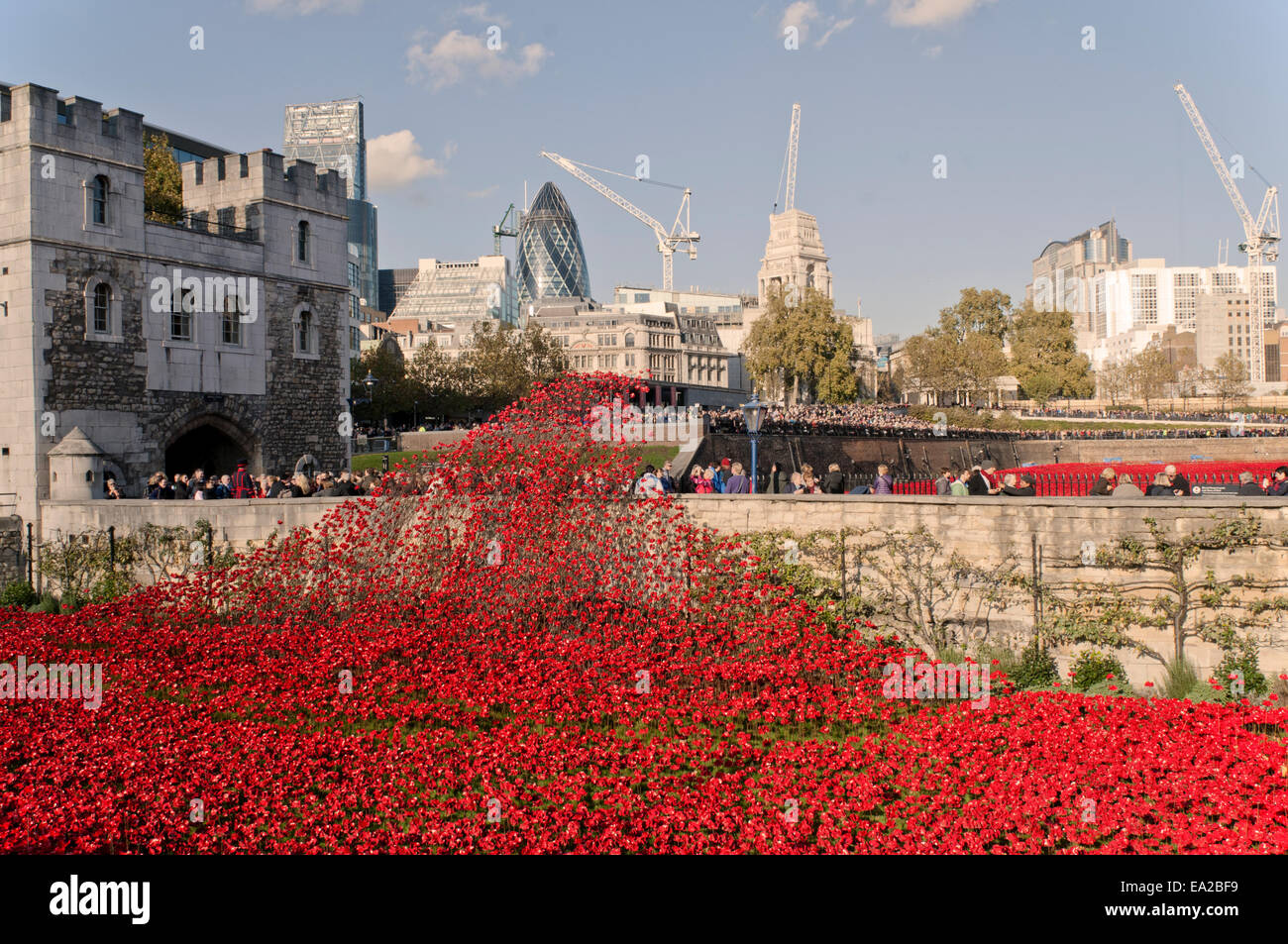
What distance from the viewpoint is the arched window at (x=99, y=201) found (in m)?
24.2

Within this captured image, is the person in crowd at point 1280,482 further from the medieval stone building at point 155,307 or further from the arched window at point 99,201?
the arched window at point 99,201

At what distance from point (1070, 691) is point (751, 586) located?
4.46 meters

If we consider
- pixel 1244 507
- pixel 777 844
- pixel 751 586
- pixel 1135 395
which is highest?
pixel 1135 395

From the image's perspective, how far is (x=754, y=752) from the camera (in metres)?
11.1

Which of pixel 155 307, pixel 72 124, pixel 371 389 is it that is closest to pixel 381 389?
pixel 371 389

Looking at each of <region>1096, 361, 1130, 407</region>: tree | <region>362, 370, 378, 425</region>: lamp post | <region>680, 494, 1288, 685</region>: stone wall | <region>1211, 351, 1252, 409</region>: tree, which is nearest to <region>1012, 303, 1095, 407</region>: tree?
<region>1096, 361, 1130, 407</region>: tree

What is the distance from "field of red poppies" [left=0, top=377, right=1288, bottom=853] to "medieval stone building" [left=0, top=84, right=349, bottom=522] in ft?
21.5

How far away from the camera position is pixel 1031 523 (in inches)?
568

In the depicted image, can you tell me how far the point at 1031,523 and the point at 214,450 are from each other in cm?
2198

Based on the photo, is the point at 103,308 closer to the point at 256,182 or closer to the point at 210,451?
the point at 210,451

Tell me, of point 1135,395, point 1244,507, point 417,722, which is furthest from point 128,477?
point 1135,395

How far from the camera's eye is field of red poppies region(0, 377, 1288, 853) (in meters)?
9.05
